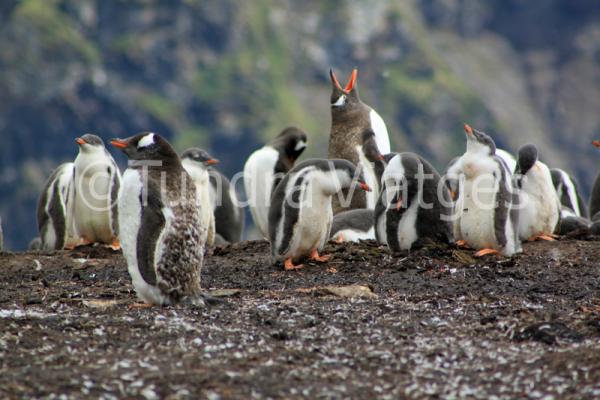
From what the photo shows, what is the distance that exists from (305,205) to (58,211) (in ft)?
14.7

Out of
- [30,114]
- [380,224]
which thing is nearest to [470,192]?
[380,224]

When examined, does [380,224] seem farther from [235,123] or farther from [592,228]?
[235,123]

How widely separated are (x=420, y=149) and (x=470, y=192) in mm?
172355

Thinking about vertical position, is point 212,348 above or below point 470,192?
below

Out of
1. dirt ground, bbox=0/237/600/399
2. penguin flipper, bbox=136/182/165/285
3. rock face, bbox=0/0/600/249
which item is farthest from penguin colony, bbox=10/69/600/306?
rock face, bbox=0/0/600/249

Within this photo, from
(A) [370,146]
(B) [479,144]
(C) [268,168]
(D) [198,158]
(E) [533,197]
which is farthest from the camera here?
(C) [268,168]

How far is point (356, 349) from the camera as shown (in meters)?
7.87

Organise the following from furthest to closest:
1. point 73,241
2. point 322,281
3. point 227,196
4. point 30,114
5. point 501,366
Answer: point 30,114, point 227,196, point 73,241, point 322,281, point 501,366

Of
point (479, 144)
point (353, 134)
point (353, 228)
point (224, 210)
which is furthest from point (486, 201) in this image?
point (224, 210)

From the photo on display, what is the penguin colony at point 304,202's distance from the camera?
9.45 metres

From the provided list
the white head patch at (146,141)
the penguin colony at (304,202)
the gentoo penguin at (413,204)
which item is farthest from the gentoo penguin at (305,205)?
the white head patch at (146,141)

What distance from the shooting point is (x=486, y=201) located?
466 inches

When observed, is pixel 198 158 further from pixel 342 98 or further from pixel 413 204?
pixel 413 204

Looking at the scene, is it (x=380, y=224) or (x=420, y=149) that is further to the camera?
(x=420, y=149)
